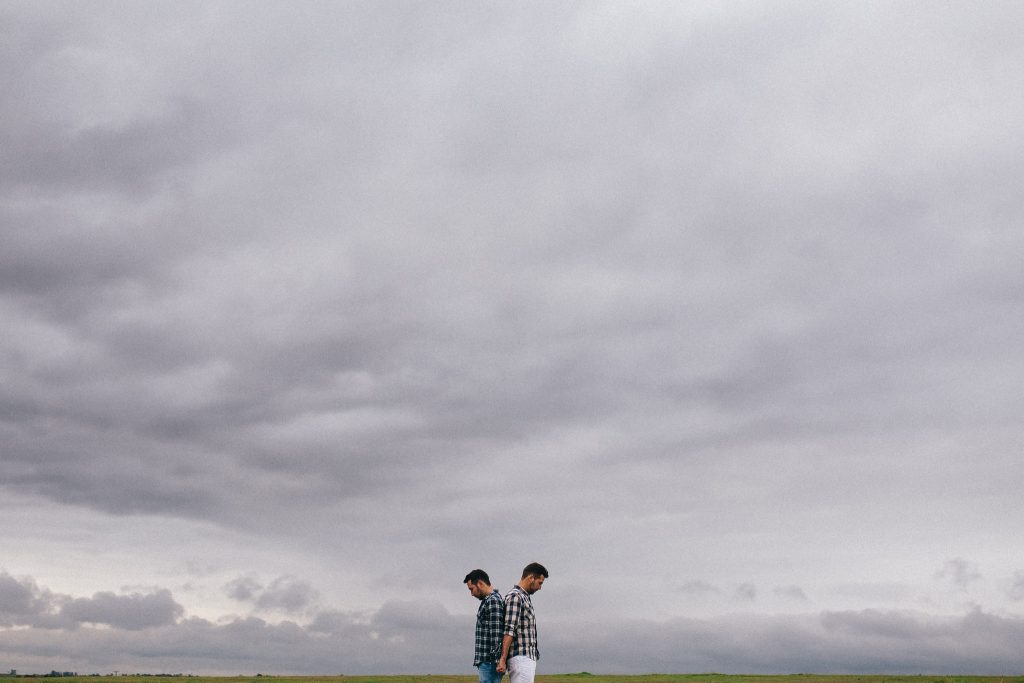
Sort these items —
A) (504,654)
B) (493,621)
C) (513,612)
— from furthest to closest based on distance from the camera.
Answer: (493,621)
(513,612)
(504,654)

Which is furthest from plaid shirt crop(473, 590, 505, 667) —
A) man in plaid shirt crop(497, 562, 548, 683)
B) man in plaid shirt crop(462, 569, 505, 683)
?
man in plaid shirt crop(497, 562, 548, 683)

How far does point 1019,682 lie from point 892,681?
427 inches

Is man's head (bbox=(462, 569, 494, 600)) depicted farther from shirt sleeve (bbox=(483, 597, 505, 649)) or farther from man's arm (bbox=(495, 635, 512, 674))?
man's arm (bbox=(495, 635, 512, 674))

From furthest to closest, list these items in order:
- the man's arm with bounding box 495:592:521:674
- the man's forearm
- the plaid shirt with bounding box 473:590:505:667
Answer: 1. the plaid shirt with bounding box 473:590:505:667
2. the man's arm with bounding box 495:592:521:674
3. the man's forearm

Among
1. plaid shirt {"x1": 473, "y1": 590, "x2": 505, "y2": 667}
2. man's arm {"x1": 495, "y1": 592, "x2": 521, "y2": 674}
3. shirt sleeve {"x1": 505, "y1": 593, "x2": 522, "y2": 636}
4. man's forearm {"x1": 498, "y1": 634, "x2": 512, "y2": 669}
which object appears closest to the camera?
man's forearm {"x1": 498, "y1": 634, "x2": 512, "y2": 669}

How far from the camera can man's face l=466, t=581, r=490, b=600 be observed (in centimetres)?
1984

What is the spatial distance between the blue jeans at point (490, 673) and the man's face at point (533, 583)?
2210 mm

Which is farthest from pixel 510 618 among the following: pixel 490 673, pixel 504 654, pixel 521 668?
pixel 490 673

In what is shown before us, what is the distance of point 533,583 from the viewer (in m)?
18.5

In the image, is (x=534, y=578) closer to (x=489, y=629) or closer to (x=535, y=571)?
(x=535, y=571)

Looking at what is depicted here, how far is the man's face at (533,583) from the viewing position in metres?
18.5

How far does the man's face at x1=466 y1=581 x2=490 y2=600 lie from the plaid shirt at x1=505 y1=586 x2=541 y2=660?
60.3 inches

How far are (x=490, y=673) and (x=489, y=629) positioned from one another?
34.6 inches

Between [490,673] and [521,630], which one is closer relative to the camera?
[521,630]
